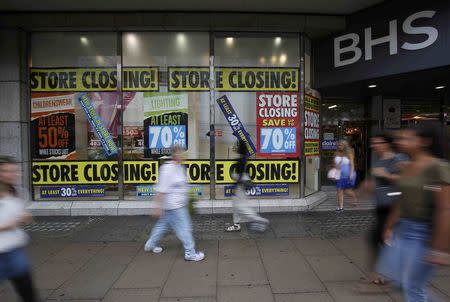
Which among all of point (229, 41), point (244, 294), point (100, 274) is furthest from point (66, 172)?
point (244, 294)

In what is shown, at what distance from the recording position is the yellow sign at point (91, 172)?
8031 mm

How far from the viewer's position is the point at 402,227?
2811mm

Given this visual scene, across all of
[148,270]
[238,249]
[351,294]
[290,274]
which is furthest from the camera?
[238,249]

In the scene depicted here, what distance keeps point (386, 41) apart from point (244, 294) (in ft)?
20.6

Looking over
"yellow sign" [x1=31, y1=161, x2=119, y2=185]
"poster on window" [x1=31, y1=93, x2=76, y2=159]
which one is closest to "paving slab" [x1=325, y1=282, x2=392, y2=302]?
"yellow sign" [x1=31, y1=161, x2=119, y2=185]

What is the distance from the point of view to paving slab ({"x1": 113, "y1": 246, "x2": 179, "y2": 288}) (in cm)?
410

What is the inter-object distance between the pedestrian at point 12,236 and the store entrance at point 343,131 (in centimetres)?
829

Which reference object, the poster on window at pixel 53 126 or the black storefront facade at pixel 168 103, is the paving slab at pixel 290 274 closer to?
the black storefront facade at pixel 168 103

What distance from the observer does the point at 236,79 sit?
26.8ft

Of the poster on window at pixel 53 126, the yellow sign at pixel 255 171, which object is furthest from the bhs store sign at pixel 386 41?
the poster on window at pixel 53 126

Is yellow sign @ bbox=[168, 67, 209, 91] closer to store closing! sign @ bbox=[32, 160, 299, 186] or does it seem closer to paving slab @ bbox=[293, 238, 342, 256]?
store closing! sign @ bbox=[32, 160, 299, 186]

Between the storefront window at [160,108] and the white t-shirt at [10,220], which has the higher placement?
the storefront window at [160,108]

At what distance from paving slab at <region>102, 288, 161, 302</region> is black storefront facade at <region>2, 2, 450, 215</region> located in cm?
398

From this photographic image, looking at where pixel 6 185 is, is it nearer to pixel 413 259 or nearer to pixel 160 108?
pixel 413 259
